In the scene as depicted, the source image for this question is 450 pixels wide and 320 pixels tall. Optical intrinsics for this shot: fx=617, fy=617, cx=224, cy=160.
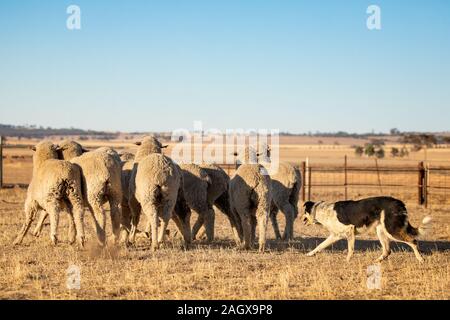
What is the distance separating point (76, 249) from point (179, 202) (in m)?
2.30

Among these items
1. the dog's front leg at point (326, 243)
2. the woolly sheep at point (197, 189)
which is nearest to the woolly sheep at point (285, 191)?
the woolly sheep at point (197, 189)

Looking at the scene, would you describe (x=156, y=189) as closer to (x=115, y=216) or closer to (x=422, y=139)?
(x=115, y=216)

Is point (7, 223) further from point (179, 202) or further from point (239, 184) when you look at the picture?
point (239, 184)

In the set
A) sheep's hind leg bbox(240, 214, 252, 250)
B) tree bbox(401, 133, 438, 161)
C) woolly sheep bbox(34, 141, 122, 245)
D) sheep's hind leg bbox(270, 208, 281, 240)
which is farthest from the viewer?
tree bbox(401, 133, 438, 161)

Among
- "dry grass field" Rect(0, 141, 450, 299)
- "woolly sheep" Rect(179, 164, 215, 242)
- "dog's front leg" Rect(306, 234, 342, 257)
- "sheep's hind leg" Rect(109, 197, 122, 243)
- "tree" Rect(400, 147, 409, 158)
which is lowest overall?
"dry grass field" Rect(0, 141, 450, 299)

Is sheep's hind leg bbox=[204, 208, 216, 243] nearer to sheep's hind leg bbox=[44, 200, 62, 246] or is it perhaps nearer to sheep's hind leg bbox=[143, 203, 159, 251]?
sheep's hind leg bbox=[143, 203, 159, 251]

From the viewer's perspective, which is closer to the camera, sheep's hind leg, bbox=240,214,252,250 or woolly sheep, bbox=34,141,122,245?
woolly sheep, bbox=34,141,122,245

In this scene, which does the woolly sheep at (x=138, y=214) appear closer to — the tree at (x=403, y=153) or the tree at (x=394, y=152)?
the tree at (x=403, y=153)

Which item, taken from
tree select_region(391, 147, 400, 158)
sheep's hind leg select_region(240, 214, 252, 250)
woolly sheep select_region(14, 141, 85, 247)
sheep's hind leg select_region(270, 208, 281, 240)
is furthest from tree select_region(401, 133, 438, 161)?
woolly sheep select_region(14, 141, 85, 247)

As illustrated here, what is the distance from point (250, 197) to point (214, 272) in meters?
2.72

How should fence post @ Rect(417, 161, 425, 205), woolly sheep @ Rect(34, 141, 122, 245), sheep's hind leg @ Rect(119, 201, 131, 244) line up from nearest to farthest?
woolly sheep @ Rect(34, 141, 122, 245) < sheep's hind leg @ Rect(119, 201, 131, 244) < fence post @ Rect(417, 161, 425, 205)

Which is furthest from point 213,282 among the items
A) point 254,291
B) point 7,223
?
point 7,223

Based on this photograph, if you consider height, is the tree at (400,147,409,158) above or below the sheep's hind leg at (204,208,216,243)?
above

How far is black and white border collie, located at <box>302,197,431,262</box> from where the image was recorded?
10.2 metres
